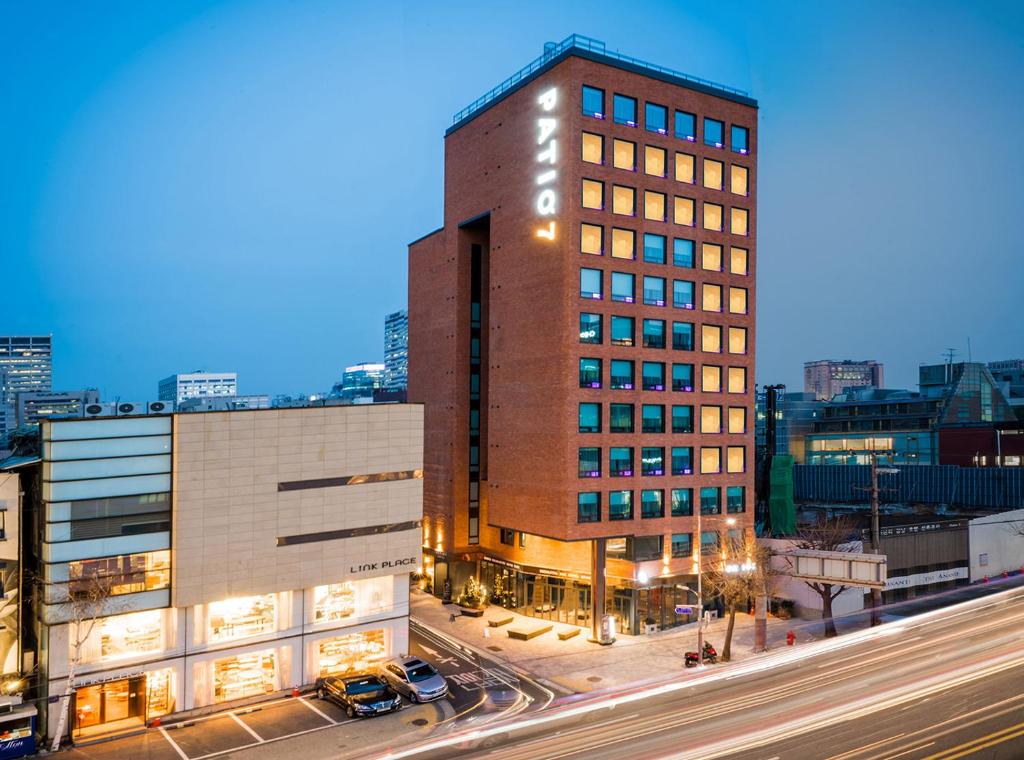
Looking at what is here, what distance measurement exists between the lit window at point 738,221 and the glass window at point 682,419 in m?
15.1

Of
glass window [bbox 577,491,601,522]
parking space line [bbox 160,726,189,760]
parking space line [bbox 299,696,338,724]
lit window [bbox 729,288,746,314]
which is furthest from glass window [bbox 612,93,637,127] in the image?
parking space line [bbox 160,726,189,760]

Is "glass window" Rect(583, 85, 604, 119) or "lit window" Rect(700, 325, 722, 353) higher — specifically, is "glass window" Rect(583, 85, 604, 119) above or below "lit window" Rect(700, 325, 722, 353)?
above

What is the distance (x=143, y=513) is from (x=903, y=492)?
272 feet

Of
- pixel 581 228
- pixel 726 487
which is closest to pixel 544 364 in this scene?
pixel 581 228

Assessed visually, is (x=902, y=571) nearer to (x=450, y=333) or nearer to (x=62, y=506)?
(x=450, y=333)

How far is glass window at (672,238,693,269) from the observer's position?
5619 cm

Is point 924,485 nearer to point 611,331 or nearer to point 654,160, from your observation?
point 611,331

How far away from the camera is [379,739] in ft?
111

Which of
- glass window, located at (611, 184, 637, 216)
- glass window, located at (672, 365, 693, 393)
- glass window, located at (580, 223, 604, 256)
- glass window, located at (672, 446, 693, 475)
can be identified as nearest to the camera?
glass window, located at (580, 223, 604, 256)

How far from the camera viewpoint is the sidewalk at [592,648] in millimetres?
43000

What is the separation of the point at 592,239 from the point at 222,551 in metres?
32.3

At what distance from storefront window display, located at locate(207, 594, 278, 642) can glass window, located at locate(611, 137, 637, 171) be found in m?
37.9

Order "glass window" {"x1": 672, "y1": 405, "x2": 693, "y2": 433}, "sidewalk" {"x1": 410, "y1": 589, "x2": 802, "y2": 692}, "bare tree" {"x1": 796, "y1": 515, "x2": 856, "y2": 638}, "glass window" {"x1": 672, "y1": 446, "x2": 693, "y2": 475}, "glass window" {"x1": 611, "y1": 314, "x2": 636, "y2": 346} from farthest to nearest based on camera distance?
"glass window" {"x1": 672, "y1": 405, "x2": 693, "y2": 433}
"glass window" {"x1": 672, "y1": 446, "x2": 693, "y2": 475}
"glass window" {"x1": 611, "y1": 314, "x2": 636, "y2": 346}
"bare tree" {"x1": 796, "y1": 515, "x2": 856, "y2": 638}
"sidewalk" {"x1": 410, "y1": 589, "x2": 802, "y2": 692}

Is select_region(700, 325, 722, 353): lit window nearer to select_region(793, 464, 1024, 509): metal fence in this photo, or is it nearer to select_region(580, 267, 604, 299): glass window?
select_region(580, 267, 604, 299): glass window
